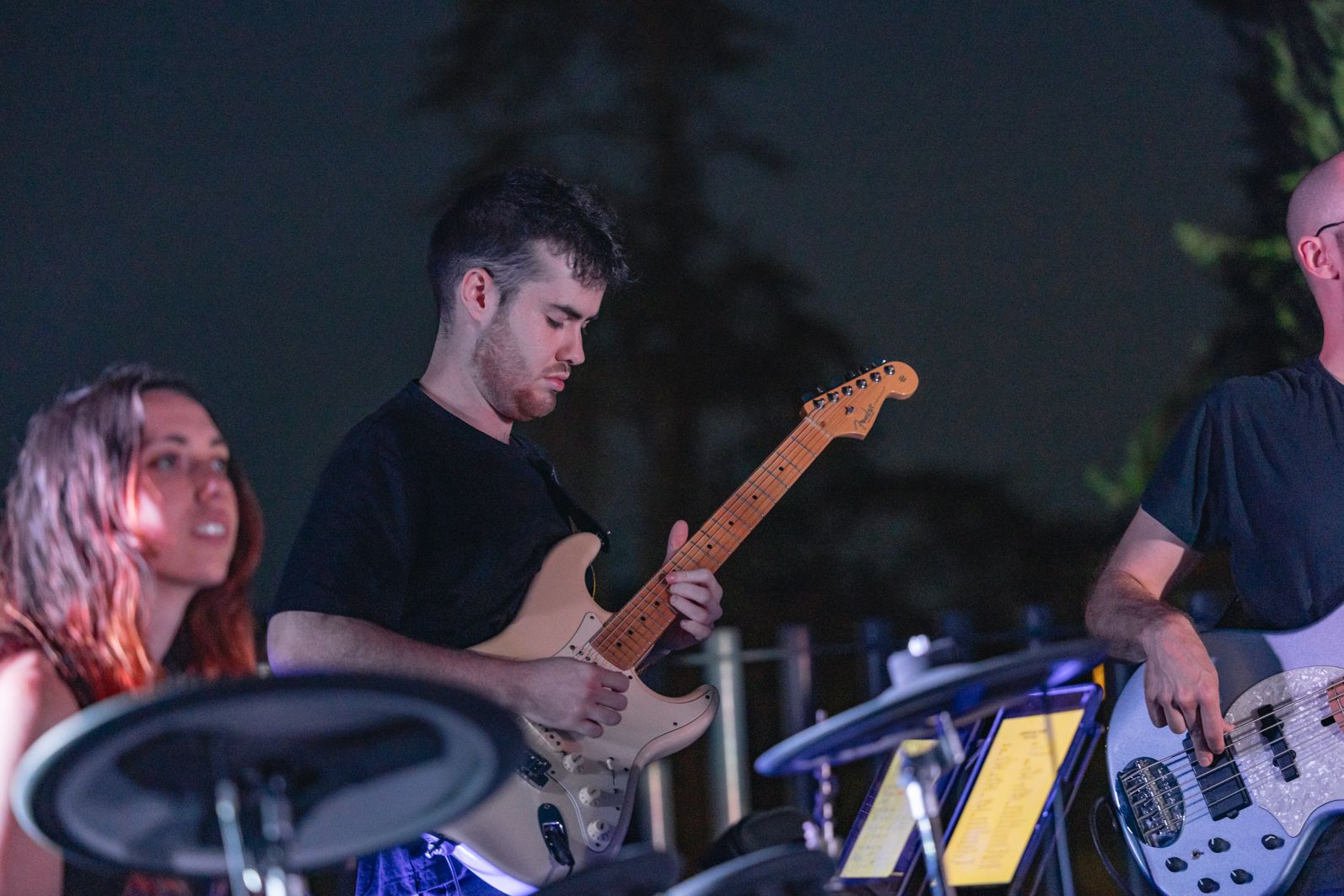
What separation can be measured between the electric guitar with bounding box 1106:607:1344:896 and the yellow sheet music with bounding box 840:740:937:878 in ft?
1.53

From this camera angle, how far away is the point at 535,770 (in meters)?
2.75

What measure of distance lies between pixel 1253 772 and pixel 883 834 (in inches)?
31.0

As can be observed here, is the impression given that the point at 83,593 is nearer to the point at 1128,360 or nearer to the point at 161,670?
the point at 161,670

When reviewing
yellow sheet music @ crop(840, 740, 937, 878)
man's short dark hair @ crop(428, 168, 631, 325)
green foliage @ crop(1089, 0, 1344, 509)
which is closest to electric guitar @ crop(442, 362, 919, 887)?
yellow sheet music @ crop(840, 740, 937, 878)

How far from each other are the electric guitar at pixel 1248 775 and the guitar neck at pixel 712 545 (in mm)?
922

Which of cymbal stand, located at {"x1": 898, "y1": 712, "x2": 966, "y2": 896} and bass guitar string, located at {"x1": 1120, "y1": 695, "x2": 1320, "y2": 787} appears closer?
cymbal stand, located at {"x1": 898, "y1": 712, "x2": 966, "y2": 896}

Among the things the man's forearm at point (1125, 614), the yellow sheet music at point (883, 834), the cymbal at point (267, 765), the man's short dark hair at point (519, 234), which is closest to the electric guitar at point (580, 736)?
the yellow sheet music at point (883, 834)

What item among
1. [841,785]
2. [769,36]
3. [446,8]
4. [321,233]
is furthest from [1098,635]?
[769,36]

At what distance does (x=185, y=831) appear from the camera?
1.64m

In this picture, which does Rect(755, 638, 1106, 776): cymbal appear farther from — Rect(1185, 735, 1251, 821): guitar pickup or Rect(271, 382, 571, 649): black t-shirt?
Rect(1185, 735, 1251, 821): guitar pickup

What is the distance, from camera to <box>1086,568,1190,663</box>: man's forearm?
120 inches

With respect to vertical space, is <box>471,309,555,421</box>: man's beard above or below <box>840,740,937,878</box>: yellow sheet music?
above

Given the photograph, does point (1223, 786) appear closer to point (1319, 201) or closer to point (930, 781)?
point (930, 781)

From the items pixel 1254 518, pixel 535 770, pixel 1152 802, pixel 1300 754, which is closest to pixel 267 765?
pixel 535 770
